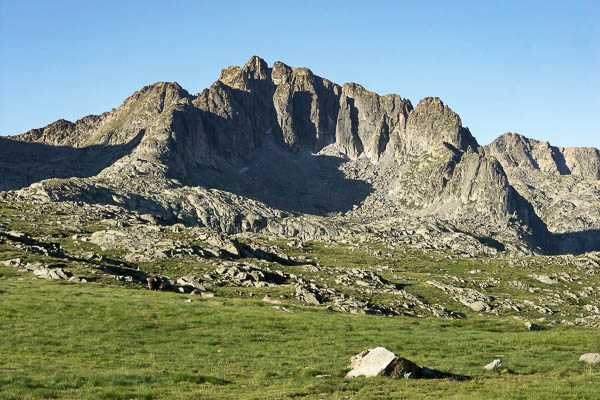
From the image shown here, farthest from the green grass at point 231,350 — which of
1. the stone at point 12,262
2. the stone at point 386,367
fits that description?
the stone at point 12,262

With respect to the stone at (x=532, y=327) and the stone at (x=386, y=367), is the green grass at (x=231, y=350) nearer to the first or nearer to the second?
the stone at (x=386, y=367)

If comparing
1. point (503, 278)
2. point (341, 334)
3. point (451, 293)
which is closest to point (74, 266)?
point (341, 334)

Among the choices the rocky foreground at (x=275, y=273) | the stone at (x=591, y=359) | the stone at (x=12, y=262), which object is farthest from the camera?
the rocky foreground at (x=275, y=273)

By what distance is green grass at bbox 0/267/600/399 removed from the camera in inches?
1081

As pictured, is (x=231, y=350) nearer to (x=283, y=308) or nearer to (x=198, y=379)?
(x=198, y=379)

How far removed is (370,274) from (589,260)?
10965cm

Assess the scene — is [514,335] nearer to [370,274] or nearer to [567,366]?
[567,366]

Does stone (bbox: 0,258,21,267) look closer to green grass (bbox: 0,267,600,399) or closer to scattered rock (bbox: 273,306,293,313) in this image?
green grass (bbox: 0,267,600,399)

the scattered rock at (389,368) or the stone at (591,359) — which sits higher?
the scattered rock at (389,368)

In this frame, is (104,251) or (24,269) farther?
(104,251)

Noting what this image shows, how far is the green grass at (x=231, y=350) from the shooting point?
90.1ft

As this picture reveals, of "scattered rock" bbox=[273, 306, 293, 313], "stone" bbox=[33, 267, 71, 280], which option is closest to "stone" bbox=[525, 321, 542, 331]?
"scattered rock" bbox=[273, 306, 293, 313]

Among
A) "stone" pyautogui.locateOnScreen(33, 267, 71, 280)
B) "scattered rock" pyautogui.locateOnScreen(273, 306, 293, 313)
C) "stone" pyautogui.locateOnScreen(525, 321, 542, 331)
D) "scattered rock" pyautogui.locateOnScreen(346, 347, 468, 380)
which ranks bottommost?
"stone" pyautogui.locateOnScreen(525, 321, 542, 331)

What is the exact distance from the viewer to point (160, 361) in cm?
3572
